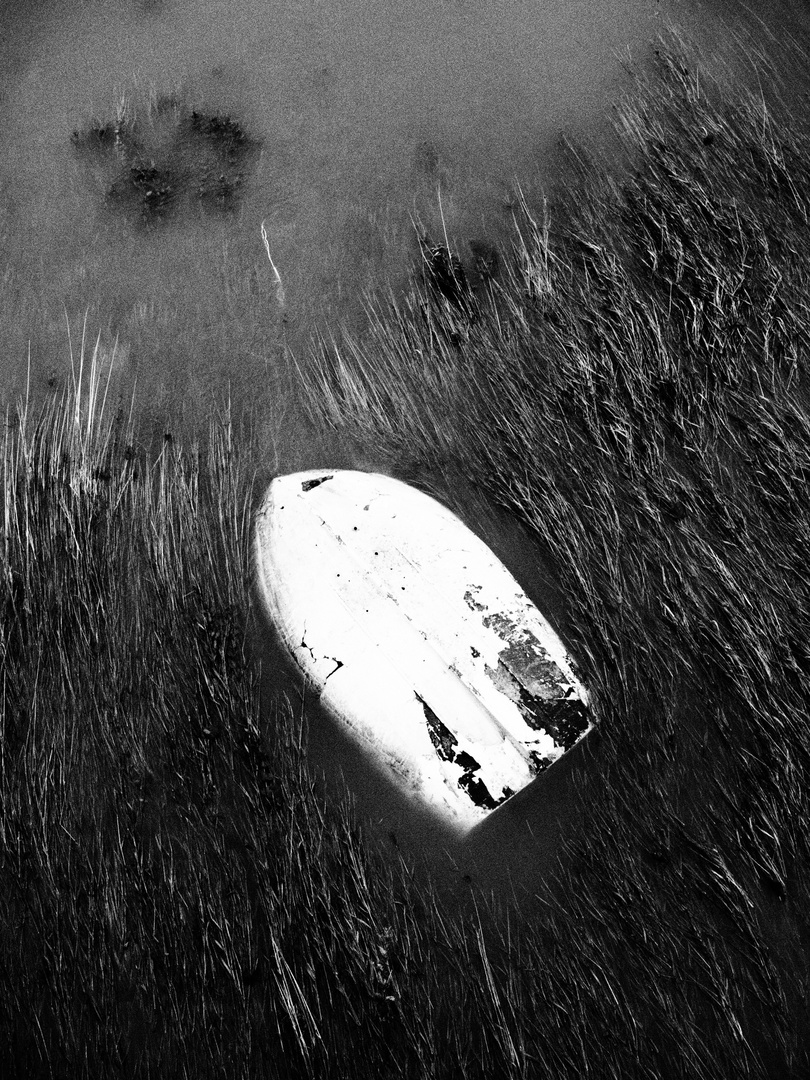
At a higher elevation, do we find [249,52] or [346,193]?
[249,52]

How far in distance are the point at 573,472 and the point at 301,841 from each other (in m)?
1.35

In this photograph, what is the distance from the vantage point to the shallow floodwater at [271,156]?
216 centimetres

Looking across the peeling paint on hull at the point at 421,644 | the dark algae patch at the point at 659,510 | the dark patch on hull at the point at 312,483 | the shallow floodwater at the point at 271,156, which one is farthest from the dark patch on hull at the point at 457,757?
the shallow floodwater at the point at 271,156

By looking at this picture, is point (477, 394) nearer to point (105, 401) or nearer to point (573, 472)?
point (573, 472)

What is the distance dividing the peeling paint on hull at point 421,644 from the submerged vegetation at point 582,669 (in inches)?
6.0

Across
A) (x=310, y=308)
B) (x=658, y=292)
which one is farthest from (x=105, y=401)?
(x=658, y=292)

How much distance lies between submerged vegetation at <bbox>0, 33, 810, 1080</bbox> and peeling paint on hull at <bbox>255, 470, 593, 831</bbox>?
0.50 feet

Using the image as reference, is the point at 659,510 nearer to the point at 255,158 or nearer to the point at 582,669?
the point at 582,669

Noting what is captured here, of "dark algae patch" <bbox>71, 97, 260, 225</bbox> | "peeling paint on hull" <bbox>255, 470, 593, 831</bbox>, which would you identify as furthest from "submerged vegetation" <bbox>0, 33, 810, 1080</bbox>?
"dark algae patch" <bbox>71, 97, 260, 225</bbox>

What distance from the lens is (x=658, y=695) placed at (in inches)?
73.9

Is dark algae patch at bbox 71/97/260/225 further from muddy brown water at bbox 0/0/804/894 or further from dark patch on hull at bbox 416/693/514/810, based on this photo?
dark patch on hull at bbox 416/693/514/810

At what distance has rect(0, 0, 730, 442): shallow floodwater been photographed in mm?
2160

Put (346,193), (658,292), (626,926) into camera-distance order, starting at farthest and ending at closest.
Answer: (346,193) < (658,292) < (626,926)

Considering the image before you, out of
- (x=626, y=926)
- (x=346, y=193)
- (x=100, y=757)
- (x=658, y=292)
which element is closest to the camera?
(x=626, y=926)
